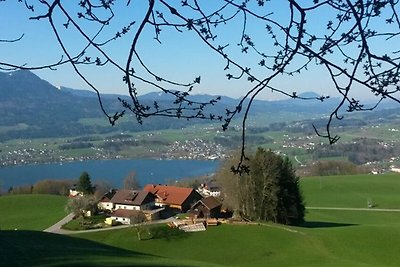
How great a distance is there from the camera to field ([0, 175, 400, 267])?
→ 46.1 ft

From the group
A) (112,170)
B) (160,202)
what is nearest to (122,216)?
(160,202)

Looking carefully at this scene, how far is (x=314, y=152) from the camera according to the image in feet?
358

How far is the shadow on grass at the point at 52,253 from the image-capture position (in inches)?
484

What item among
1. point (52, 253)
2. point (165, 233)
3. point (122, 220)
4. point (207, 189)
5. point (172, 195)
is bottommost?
point (207, 189)

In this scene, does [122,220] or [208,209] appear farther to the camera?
[208,209]

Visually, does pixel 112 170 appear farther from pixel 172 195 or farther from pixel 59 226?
pixel 59 226

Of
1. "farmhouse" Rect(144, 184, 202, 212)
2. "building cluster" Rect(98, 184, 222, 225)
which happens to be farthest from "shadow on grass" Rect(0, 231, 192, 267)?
"farmhouse" Rect(144, 184, 202, 212)

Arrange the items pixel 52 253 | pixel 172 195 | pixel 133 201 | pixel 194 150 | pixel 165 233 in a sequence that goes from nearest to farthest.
A: pixel 52 253, pixel 165 233, pixel 133 201, pixel 172 195, pixel 194 150

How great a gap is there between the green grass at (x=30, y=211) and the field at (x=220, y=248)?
1202cm

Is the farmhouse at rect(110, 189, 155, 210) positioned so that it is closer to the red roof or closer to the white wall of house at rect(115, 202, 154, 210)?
the white wall of house at rect(115, 202, 154, 210)

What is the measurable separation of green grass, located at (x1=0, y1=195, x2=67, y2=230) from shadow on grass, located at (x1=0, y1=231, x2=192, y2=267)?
18.8 m

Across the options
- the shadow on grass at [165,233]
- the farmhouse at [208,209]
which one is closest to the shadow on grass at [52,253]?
the shadow on grass at [165,233]

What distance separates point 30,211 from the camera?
44438 mm

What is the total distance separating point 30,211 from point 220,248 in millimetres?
26986
